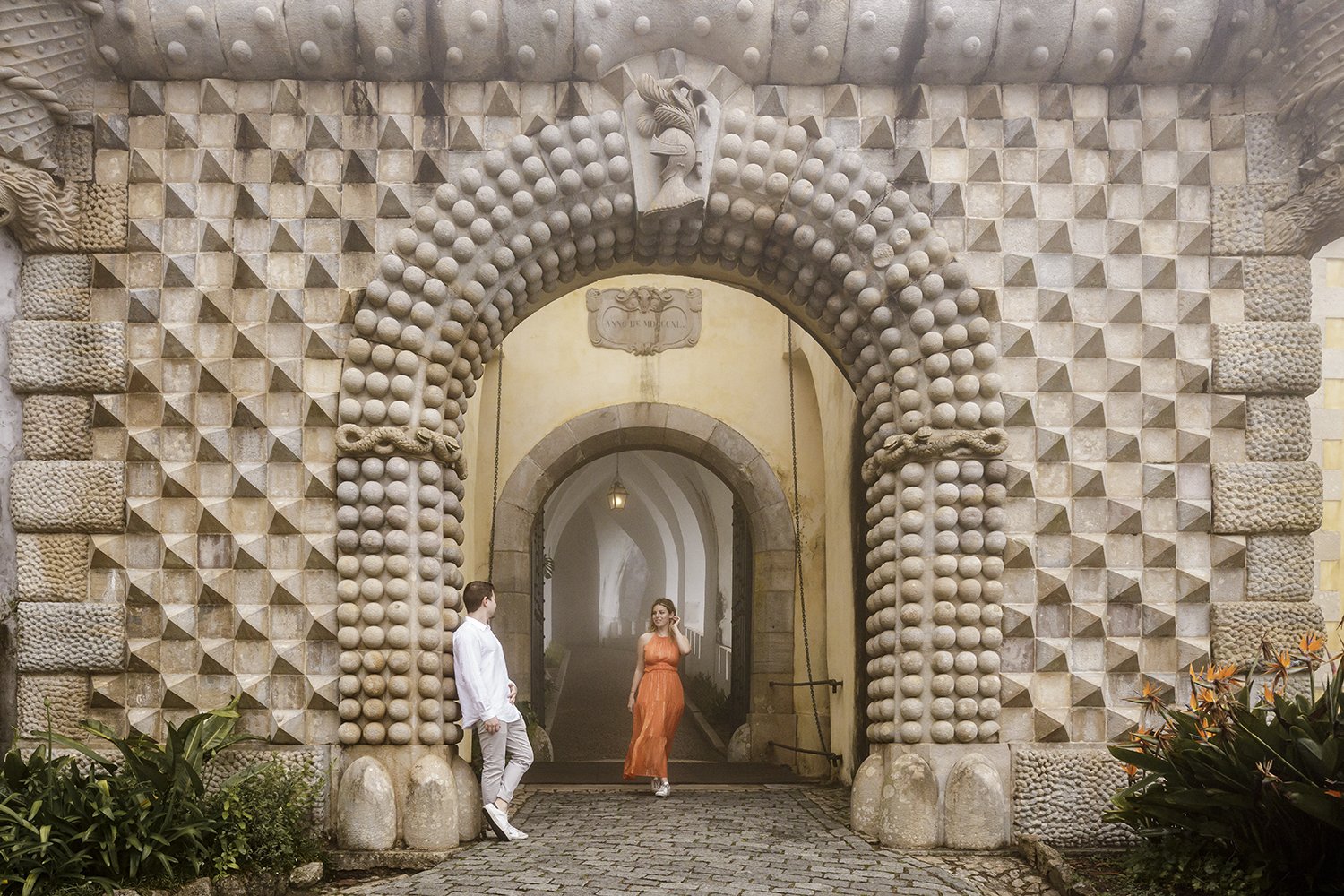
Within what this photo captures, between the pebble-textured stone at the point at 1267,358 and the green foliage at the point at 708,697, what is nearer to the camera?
the pebble-textured stone at the point at 1267,358

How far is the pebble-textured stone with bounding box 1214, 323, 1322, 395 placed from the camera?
5488 mm

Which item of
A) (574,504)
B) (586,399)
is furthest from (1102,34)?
(574,504)

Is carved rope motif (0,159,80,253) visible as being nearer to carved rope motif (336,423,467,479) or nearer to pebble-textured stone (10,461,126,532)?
pebble-textured stone (10,461,126,532)

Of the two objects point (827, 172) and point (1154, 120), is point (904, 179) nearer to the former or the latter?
point (827, 172)

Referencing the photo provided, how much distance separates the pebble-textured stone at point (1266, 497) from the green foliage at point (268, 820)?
449 centimetres

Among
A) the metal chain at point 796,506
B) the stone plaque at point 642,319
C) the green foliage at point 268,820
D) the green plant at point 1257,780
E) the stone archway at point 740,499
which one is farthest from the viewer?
the stone plaque at point 642,319

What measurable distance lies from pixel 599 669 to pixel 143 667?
46.2 feet

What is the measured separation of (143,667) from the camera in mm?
5336

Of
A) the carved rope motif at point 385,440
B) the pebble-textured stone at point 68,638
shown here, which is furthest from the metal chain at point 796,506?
Answer: the pebble-textured stone at point 68,638

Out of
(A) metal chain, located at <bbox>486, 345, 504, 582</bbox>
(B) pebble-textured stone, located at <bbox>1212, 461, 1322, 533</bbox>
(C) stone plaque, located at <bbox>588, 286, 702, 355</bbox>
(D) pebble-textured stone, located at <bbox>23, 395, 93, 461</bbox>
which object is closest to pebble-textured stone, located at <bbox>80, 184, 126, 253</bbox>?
(D) pebble-textured stone, located at <bbox>23, 395, 93, 461</bbox>

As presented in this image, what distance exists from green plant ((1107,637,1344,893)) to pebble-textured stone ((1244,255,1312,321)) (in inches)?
74.3

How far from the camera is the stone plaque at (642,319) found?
9648mm

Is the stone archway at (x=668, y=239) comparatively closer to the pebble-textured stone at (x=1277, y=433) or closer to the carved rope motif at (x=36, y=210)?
the pebble-textured stone at (x=1277, y=433)

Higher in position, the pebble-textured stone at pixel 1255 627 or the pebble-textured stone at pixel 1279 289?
the pebble-textured stone at pixel 1279 289
